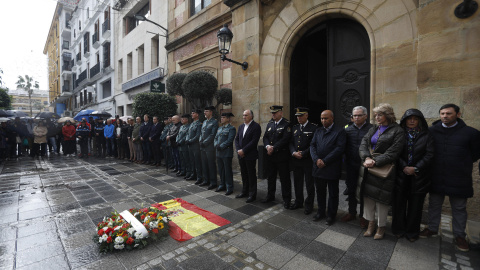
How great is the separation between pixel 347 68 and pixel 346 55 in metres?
0.36

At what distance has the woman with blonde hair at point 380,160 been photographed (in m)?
2.97

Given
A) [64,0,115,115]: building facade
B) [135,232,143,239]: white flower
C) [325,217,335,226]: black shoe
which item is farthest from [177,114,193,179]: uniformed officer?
[64,0,115,115]: building facade

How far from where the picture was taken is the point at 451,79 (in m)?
3.81

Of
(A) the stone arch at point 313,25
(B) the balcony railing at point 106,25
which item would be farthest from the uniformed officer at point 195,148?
(B) the balcony railing at point 106,25

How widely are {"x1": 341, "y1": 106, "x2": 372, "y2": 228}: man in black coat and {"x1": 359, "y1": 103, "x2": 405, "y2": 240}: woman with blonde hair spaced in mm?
319

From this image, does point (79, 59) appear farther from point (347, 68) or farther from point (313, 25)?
point (347, 68)

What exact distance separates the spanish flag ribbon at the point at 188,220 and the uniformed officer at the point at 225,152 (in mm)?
1076

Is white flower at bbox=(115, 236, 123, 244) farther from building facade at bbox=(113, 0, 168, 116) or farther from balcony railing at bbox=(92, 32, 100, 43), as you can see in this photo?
balcony railing at bbox=(92, 32, 100, 43)

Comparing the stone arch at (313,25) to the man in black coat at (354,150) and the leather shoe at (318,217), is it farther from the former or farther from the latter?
the leather shoe at (318,217)

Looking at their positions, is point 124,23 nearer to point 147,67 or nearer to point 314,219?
point 147,67

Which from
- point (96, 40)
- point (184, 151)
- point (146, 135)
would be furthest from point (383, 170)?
point (96, 40)

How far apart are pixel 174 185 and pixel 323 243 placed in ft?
13.3

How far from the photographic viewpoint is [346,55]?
581 centimetres

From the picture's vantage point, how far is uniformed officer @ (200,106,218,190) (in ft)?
18.9
